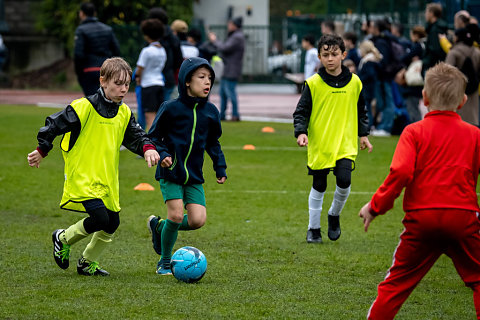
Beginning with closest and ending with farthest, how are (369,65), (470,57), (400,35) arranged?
1. (470,57)
2. (369,65)
3. (400,35)

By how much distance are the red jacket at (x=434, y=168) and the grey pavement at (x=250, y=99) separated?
626 inches

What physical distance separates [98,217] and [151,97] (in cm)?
732

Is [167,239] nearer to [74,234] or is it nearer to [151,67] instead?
[74,234]

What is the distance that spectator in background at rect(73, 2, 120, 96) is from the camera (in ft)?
45.5

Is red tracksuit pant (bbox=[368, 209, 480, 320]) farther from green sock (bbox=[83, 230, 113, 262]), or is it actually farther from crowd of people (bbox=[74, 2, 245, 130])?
crowd of people (bbox=[74, 2, 245, 130])

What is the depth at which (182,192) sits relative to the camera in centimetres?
641


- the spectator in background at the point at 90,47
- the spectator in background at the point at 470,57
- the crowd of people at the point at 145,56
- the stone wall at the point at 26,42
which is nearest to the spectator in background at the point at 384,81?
the crowd of people at the point at 145,56

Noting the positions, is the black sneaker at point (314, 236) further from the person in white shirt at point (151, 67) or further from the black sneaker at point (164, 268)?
the person in white shirt at point (151, 67)

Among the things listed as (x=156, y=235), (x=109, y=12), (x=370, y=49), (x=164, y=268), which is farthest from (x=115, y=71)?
(x=109, y=12)

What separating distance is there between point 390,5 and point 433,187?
24.4 metres

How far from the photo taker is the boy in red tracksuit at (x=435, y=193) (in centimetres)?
450

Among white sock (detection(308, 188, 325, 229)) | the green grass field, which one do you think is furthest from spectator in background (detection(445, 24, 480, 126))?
white sock (detection(308, 188, 325, 229))

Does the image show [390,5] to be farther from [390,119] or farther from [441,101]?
[441,101]

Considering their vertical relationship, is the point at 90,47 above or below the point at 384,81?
above
